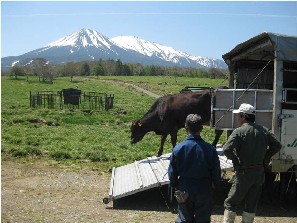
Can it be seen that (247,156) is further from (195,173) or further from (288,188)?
(288,188)

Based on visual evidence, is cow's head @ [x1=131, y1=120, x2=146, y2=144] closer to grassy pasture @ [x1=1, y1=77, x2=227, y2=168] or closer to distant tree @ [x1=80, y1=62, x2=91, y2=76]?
grassy pasture @ [x1=1, y1=77, x2=227, y2=168]

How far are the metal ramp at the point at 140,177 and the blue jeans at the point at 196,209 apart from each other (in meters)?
2.94

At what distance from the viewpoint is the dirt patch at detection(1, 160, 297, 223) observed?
7.91m

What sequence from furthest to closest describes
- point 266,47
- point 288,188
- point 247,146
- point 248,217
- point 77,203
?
point 266,47 < point 288,188 < point 77,203 < point 248,217 < point 247,146

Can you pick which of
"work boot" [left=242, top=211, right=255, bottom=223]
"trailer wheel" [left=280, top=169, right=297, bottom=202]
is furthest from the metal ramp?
"work boot" [left=242, top=211, right=255, bottom=223]

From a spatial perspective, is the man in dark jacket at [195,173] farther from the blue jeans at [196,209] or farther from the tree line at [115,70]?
the tree line at [115,70]

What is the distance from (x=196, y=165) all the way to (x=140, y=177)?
14.0 feet

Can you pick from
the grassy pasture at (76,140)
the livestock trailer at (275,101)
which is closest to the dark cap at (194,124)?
the livestock trailer at (275,101)

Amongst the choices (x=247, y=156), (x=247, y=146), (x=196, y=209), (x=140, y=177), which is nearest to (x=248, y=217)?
(x=247, y=156)

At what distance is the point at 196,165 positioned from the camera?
5363 mm

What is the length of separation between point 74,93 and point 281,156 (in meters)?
27.4

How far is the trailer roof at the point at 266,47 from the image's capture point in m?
8.03

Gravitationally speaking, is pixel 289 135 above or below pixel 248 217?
above

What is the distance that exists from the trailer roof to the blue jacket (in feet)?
11.7
